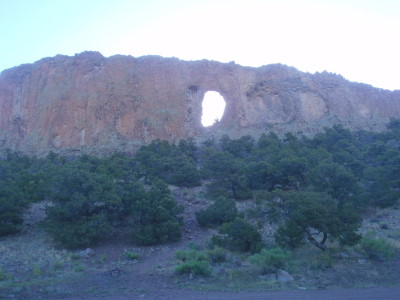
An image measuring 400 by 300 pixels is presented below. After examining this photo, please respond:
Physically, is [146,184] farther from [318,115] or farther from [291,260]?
[318,115]

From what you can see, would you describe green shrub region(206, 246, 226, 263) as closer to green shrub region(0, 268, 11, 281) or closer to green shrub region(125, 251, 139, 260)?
green shrub region(125, 251, 139, 260)

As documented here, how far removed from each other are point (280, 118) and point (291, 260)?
37.9 m

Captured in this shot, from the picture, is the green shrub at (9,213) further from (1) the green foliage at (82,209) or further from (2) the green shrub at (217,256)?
(2) the green shrub at (217,256)

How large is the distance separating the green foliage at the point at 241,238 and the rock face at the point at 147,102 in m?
27.8

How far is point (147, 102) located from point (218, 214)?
3030cm

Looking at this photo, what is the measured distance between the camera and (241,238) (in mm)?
18969

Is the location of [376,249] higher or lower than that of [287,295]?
higher

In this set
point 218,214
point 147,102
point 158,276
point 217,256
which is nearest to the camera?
point 158,276

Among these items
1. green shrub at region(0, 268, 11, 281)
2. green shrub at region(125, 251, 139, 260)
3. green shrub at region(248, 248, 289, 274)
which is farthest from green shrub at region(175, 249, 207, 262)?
green shrub at region(0, 268, 11, 281)

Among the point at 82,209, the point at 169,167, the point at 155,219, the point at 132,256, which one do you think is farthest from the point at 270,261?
the point at 169,167

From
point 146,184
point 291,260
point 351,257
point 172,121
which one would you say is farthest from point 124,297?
point 172,121

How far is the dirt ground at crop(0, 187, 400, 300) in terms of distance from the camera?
12094mm

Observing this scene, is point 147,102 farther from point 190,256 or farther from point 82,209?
point 190,256

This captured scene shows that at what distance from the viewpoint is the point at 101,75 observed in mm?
52969
